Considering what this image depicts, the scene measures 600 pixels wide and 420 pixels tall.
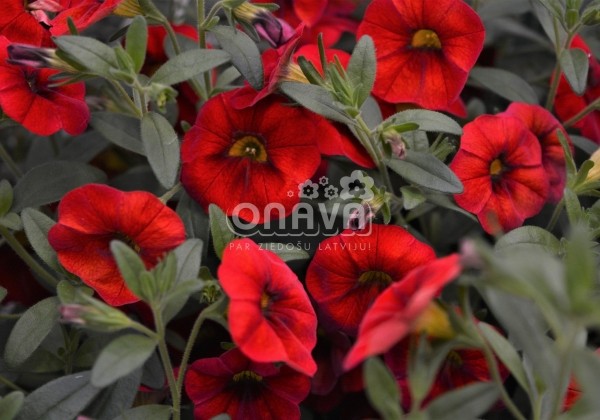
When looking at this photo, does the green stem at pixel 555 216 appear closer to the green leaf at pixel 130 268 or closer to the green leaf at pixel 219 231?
the green leaf at pixel 219 231

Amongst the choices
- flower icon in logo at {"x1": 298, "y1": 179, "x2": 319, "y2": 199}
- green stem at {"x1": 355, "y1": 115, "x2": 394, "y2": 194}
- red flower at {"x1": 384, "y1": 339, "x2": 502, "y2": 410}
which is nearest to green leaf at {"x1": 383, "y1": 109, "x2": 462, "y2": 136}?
green stem at {"x1": 355, "y1": 115, "x2": 394, "y2": 194}

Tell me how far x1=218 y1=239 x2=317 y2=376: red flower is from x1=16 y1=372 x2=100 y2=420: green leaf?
0.20 metres

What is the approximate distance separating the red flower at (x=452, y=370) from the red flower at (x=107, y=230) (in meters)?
0.26

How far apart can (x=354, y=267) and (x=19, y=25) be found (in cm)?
49

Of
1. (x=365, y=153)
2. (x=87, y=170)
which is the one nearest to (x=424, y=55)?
Answer: (x=365, y=153)

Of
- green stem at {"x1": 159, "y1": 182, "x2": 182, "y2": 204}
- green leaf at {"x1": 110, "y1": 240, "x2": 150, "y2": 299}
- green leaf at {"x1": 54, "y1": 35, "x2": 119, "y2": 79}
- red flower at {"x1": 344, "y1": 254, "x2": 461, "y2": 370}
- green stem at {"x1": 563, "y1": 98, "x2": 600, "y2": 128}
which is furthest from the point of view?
green stem at {"x1": 563, "y1": 98, "x2": 600, "y2": 128}

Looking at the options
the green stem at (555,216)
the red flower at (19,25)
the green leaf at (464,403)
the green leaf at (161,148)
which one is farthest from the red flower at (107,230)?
the green stem at (555,216)

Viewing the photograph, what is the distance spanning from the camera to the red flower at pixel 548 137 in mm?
938

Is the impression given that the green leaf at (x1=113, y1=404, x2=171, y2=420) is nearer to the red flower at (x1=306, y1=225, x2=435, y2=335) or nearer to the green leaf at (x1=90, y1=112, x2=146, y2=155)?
the red flower at (x1=306, y1=225, x2=435, y2=335)

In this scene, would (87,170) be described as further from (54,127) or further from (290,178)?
(290,178)

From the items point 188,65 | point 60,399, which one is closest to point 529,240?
point 188,65

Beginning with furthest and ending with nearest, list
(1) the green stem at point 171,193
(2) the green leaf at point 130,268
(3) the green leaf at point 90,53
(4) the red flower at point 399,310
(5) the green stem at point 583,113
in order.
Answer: (5) the green stem at point 583,113
(1) the green stem at point 171,193
(3) the green leaf at point 90,53
(2) the green leaf at point 130,268
(4) the red flower at point 399,310

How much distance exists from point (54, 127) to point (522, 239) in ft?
1.76

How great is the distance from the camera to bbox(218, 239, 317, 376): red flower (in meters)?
0.67
